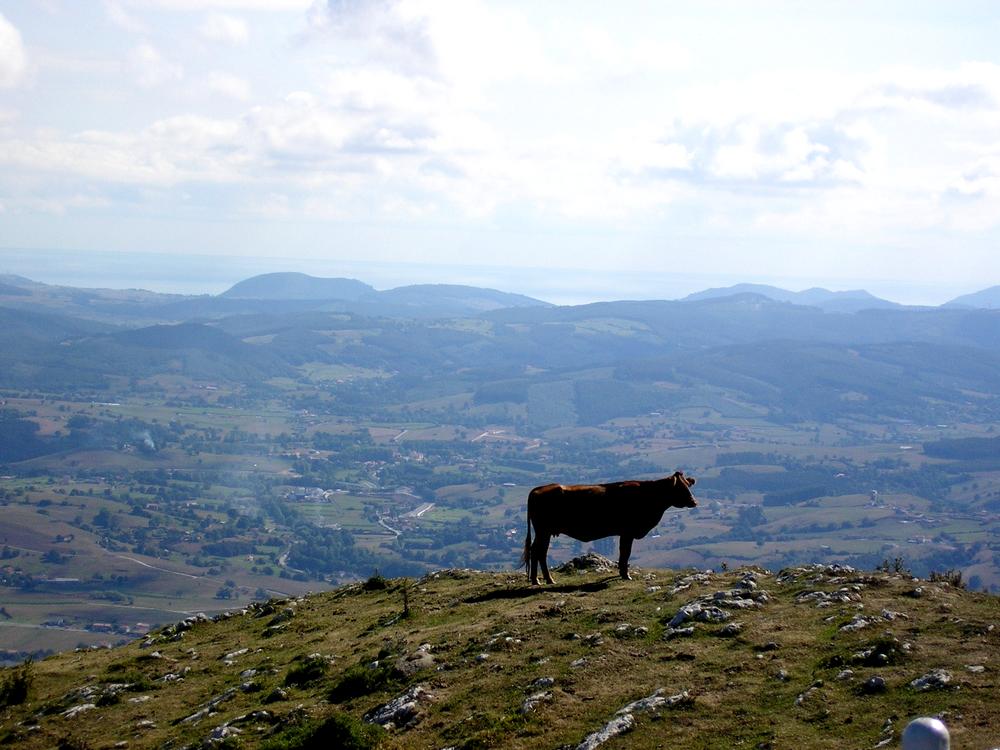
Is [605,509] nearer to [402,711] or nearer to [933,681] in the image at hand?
[402,711]

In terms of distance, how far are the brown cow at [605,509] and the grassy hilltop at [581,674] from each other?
130 centimetres

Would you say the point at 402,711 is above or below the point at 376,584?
above

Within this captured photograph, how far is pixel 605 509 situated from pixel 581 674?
781 cm

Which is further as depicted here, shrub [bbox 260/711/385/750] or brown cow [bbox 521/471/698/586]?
brown cow [bbox 521/471/698/586]

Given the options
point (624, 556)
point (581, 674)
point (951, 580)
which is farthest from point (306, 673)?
point (951, 580)

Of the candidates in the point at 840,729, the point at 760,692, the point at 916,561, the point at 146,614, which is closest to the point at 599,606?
the point at 760,692

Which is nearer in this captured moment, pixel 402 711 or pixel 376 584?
pixel 402 711

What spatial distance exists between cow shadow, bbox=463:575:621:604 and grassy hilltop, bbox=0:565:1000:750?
11cm

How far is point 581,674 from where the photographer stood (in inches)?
652

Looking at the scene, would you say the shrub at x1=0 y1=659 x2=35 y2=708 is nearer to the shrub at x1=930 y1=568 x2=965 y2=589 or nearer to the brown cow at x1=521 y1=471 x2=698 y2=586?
the brown cow at x1=521 y1=471 x2=698 y2=586

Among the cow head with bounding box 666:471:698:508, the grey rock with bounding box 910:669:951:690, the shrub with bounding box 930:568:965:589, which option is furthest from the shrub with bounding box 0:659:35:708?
the shrub with bounding box 930:568:965:589

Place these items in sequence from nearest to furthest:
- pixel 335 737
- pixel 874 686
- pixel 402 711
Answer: pixel 874 686
pixel 335 737
pixel 402 711

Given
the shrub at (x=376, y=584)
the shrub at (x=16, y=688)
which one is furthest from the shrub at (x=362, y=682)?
the shrub at (x=376, y=584)

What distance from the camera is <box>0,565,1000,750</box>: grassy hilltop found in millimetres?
14055
